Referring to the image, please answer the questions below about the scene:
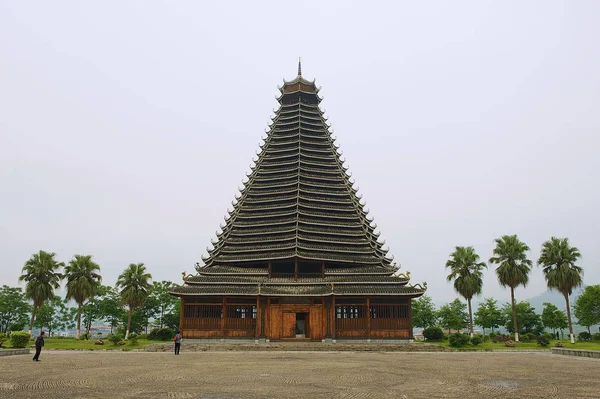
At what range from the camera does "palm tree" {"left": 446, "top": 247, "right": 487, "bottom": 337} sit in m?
54.6

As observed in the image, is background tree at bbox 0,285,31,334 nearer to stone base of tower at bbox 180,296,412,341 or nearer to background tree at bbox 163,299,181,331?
background tree at bbox 163,299,181,331

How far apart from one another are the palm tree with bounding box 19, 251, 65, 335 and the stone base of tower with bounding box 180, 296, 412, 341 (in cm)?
2160

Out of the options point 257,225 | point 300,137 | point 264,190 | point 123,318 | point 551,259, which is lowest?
point 123,318

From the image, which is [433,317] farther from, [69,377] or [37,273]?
[69,377]

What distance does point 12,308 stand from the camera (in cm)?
8219

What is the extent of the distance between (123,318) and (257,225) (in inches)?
1852

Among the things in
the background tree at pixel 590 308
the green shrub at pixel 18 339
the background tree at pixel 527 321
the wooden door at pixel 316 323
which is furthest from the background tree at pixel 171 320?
the background tree at pixel 590 308

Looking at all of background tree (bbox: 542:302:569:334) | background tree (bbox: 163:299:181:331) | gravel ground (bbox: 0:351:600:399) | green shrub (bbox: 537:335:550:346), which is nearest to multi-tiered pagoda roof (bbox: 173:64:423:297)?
green shrub (bbox: 537:335:550:346)

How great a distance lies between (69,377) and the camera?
1953 cm

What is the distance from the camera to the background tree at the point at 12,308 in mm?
81625

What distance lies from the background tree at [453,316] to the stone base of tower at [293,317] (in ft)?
124

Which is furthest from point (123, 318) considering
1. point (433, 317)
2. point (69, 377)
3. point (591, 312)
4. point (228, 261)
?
point (591, 312)

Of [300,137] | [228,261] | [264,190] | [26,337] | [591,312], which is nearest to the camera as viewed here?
[26,337]

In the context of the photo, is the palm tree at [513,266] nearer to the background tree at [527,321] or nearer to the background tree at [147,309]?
the background tree at [527,321]
